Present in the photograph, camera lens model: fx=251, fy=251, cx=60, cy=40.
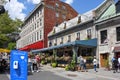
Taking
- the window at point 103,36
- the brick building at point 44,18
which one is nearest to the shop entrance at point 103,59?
the window at point 103,36

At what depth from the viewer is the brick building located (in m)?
49.2

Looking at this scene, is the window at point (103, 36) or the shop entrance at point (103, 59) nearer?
the shop entrance at point (103, 59)

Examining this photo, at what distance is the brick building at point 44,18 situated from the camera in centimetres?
4919

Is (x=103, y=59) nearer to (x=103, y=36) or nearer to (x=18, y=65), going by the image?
(x=103, y=36)

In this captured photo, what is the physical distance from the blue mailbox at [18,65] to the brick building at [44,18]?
3922cm

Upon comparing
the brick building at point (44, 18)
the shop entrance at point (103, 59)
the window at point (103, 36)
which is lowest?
the shop entrance at point (103, 59)

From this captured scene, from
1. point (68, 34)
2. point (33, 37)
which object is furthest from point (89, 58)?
point (33, 37)

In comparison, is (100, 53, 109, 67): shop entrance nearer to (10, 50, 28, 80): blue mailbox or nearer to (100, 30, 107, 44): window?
(100, 30, 107, 44): window

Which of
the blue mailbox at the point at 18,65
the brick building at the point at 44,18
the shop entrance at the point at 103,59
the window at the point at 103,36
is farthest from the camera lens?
the brick building at the point at 44,18

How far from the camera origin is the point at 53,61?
32.2m

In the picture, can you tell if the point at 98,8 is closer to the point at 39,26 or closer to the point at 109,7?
the point at 109,7

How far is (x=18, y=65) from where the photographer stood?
8359mm

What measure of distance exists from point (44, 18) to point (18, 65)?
134ft

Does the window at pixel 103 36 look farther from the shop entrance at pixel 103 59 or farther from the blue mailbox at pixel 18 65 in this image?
the blue mailbox at pixel 18 65
